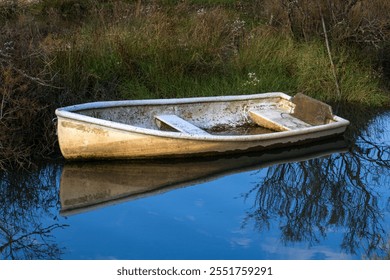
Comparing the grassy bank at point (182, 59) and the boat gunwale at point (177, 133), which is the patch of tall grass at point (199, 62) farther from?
the boat gunwale at point (177, 133)

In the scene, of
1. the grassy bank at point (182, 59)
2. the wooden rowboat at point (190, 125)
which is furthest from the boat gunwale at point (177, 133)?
the grassy bank at point (182, 59)

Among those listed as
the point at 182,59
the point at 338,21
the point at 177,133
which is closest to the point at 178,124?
the point at 177,133

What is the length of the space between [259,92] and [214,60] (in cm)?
69

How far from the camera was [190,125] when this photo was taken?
802 centimetres

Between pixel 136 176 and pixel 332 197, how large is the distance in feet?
5.89

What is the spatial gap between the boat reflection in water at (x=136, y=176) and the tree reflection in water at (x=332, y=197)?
0.24 m

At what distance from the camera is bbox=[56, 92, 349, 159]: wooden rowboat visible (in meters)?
7.39

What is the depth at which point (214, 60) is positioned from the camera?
1000 centimetres

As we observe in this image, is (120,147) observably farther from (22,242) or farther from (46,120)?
(22,242)

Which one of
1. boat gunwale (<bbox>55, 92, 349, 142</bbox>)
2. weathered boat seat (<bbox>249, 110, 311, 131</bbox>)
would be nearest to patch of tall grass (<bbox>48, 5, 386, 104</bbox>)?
boat gunwale (<bbox>55, 92, 349, 142</bbox>)

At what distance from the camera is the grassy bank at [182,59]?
7.93 m

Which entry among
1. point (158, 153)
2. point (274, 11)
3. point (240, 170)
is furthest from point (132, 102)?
point (274, 11)

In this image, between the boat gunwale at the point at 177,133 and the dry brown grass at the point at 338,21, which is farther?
the dry brown grass at the point at 338,21

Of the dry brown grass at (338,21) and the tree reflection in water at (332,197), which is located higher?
the dry brown grass at (338,21)
